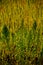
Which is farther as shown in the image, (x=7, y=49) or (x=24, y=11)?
(x=24, y=11)

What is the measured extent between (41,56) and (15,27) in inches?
14.0

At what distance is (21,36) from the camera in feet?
7.88

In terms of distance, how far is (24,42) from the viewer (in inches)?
93.5

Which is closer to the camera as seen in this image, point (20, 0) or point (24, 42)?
point (24, 42)

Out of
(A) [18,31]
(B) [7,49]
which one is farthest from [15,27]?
(B) [7,49]

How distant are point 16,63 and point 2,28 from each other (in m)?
0.33

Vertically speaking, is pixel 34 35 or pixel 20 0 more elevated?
pixel 20 0

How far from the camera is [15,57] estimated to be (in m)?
2.37

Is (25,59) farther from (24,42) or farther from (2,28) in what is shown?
(2,28)

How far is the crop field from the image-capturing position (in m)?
2.37

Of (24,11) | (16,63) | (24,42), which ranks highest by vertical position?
(24,11)

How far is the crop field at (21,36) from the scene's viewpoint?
93.2 inches

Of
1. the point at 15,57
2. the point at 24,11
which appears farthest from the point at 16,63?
the point at 24,11

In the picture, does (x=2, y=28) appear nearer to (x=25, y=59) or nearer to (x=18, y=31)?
(x=18, y=31)
